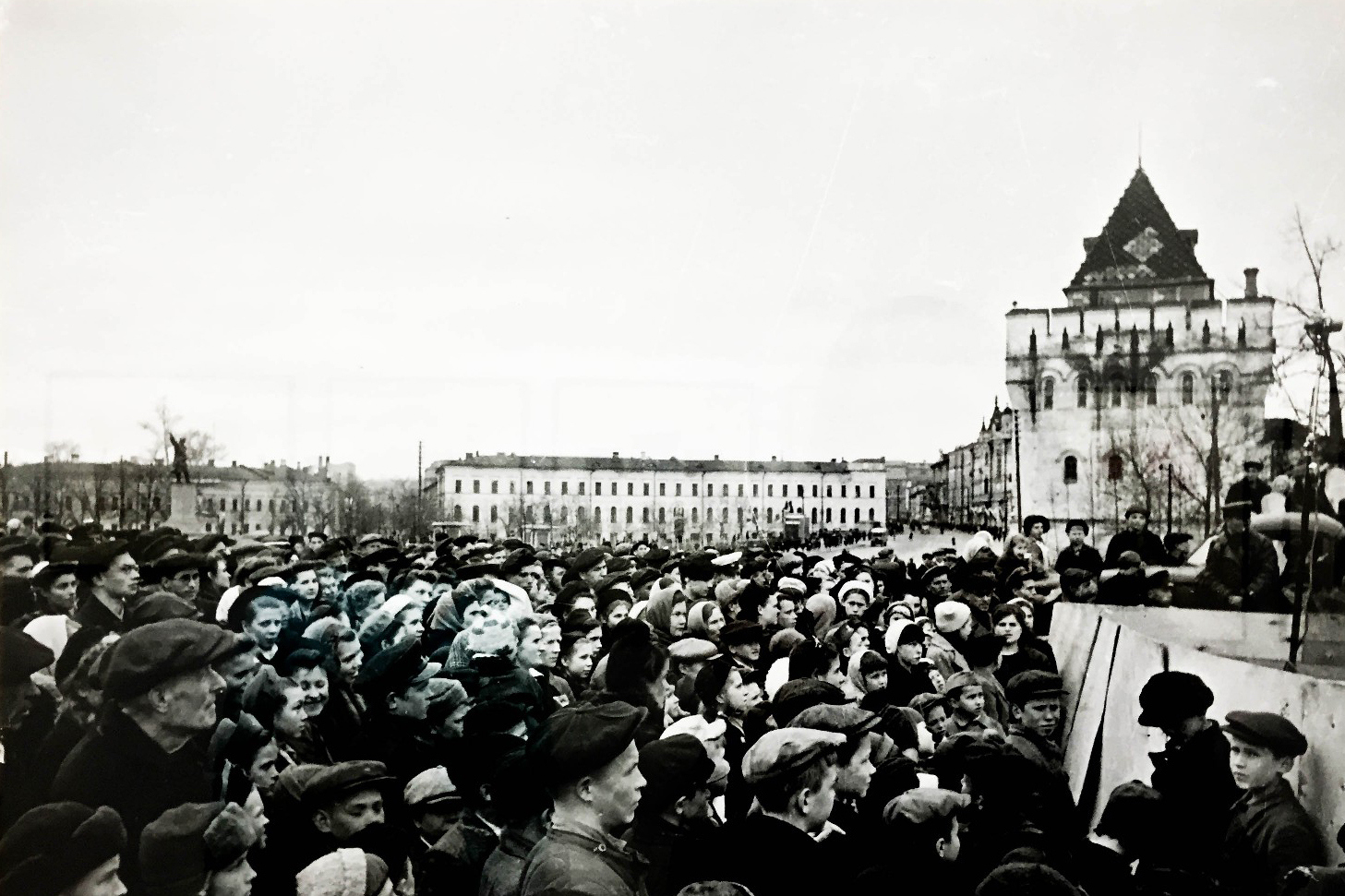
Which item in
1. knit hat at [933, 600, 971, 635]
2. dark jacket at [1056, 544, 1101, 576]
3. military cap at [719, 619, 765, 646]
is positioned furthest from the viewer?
dark jacket at [1056, 544, 1101, 576]

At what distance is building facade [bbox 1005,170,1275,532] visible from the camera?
2936 cm

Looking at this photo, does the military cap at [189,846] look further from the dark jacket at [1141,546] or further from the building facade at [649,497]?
the building facade at [649,497]

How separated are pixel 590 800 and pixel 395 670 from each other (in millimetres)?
2733

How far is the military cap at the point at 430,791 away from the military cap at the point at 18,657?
1.71 meters

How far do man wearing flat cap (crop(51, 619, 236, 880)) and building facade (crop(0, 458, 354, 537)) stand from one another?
4.46 metres

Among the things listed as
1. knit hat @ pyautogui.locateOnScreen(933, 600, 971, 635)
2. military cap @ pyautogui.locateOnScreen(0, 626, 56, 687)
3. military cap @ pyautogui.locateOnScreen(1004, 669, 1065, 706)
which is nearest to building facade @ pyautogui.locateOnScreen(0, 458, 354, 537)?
military cap @ pyautogui.locateOnScreen(0, 626, 56, 687)

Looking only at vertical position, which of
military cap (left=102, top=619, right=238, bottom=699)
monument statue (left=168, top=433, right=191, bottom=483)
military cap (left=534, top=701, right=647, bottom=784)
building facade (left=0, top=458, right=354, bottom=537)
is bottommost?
military cap (left=534, top=701, right=647, bottom=784)

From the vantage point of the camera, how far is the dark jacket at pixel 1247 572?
580cm

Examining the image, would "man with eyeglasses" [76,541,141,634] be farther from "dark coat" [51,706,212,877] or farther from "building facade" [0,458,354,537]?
"dark coat" [51,706,212,877]

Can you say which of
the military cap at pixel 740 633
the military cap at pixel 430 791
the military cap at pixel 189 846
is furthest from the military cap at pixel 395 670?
the military cap at pixel 189 846

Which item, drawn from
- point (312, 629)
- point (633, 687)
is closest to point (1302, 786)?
point (633, 687)

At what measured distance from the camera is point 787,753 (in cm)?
339

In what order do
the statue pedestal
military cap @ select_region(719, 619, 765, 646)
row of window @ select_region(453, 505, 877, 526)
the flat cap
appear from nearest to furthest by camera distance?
the flat cap, military cap @ select_region(719, 619, 765, 646), the statue pedestal, row of window @ select_region(453, 505, 877, 526)

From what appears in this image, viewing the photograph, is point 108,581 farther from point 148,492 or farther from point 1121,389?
point 1121,389
